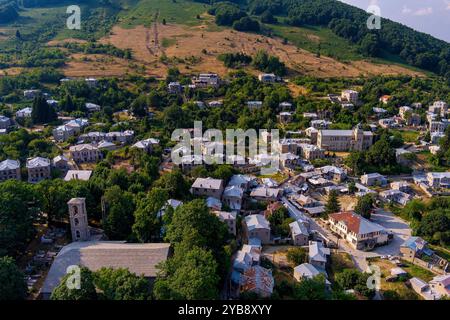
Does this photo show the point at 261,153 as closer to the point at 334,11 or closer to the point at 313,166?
the point at 313,166

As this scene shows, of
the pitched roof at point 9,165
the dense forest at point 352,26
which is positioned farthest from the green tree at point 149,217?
the dense forest at point 352,26

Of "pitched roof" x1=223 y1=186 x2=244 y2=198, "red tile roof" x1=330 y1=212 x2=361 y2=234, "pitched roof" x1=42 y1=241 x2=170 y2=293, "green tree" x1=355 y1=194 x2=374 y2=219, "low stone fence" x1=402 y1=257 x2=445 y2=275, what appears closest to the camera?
"pitched roof" x1=42 y1=241 x2=170 y2=293

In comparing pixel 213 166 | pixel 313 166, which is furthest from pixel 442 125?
pixel 213 166

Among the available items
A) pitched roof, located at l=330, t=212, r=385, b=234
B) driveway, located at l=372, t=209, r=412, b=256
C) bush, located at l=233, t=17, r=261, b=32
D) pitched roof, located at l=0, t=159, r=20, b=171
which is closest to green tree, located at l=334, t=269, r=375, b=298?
pitched roof, located at l=330, t=212, r=385, b=234

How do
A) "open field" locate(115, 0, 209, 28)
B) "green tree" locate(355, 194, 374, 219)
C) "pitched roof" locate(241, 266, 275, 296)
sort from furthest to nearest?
1. "open field" locate(115, 0, 209, 28)
2. "green tree" locate(355, 194, 374, 219)
3. "pitched roof" locate(241, 266, 275, 296)

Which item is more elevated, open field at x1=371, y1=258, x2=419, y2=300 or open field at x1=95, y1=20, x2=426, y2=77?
open field at x1=95, y1=20, x2=426, y2=77

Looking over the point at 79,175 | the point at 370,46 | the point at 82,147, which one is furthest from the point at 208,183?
the point at 370,46

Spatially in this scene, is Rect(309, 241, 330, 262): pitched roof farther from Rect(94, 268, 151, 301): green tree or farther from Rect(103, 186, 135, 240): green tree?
Rect(103, 186, 135, 240): green tree

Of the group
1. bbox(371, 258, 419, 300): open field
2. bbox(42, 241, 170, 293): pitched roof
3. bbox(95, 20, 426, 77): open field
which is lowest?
bbox(371, 258, 419, 300): open field
